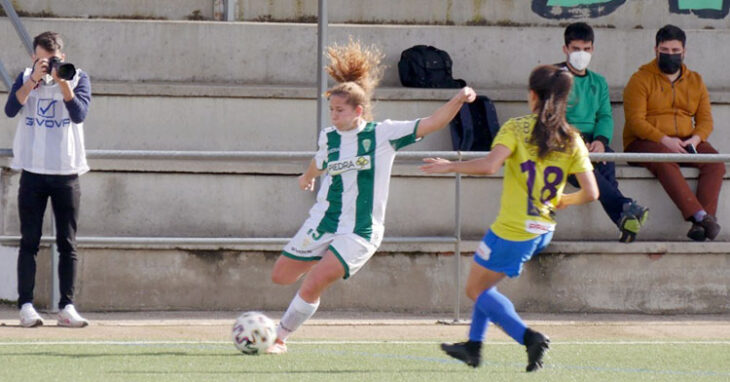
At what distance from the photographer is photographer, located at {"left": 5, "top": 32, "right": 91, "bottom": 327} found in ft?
27.2

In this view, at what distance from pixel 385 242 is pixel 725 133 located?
12.0 feet

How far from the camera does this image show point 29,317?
26.9 ft

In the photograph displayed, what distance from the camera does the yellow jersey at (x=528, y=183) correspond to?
6.49m

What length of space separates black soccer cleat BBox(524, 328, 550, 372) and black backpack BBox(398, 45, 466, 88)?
4.82 metres

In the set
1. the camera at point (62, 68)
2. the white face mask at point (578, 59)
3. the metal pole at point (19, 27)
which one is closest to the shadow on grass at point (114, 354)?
the camera at point (62, 68)

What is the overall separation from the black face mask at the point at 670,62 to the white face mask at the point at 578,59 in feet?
2.48

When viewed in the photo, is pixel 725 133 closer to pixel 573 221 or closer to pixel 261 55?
pixel 573 221

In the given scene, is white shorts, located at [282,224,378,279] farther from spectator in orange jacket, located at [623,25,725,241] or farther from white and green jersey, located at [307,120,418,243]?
spectator in orange jacket, located at [623,25,725,241]

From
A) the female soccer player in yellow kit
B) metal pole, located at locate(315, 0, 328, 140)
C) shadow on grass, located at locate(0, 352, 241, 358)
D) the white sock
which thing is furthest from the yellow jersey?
metal pole, located at locate(315, 0, 328, 140)

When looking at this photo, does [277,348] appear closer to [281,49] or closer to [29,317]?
[29,317]

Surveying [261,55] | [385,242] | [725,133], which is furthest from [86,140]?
[725,133]

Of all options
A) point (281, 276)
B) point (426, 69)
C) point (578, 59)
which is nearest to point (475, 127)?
point (426, 69)

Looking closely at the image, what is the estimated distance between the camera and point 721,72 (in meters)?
11.8

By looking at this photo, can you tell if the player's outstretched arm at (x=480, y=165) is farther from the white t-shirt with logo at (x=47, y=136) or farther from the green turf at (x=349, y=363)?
the white t-shirt with logo at (x=47, y=136)
